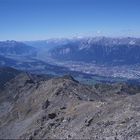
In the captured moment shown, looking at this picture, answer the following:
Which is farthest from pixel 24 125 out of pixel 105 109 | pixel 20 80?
pixel 20 80

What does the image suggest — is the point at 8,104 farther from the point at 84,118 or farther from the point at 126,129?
the point at 126,129

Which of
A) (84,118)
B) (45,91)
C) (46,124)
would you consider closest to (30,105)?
(45,91)

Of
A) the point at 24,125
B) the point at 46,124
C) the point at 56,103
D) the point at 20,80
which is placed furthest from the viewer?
the point at 20,80

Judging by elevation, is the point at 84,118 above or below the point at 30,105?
above

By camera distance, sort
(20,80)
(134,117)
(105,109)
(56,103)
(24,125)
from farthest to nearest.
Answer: (20,80)
(56,103)
(24,125)
(105,109)
(134,117)

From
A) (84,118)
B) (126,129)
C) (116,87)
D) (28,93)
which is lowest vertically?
(116,87)

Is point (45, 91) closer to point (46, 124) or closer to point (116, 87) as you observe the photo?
point (46, 124)

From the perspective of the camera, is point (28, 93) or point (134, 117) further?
point (28, 93)
